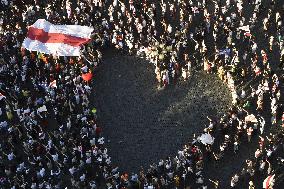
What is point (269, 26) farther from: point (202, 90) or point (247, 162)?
point (247, 162)

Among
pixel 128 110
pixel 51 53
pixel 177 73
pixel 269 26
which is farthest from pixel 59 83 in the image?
pixel 269 26

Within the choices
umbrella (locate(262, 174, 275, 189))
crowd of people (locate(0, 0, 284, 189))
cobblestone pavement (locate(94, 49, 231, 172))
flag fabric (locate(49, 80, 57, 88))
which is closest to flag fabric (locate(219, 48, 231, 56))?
crowd of people (locate(0, 0, 284, 189))

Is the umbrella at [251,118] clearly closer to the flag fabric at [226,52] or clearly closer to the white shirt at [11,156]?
the flag fabric at [226,52]

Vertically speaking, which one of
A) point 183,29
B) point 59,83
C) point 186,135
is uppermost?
point 183,29

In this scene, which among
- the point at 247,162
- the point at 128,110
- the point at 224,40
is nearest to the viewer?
the point at 247,162

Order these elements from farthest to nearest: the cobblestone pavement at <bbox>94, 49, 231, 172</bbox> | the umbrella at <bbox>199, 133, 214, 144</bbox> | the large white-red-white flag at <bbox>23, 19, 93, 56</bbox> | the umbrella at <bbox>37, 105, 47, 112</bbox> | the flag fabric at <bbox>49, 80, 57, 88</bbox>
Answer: the large white-red-white flag at <bbox>23, 19, 93, 56</bbox> < the flag fabric at <bbox>49, 80, 57, 88</bbox> < the umbrella at <bbox>37, 105, 47, 112</bbox> < the cobblestone pavement at <bbox>94, 49, 231, 172</bbox> < the umbrella at <bbox>199, 133, 214, 144</bbox>

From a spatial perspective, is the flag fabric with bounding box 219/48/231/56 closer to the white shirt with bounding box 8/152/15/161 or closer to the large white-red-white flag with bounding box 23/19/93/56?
the large white-red-white flag with bounding box 23/19/93/56

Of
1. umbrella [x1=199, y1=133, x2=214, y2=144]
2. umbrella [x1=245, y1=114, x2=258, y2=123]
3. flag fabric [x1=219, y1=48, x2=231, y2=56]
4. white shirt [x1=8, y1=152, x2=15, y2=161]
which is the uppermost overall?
flag fabric [x1=219, y1=48, x2=231, y2=56]
